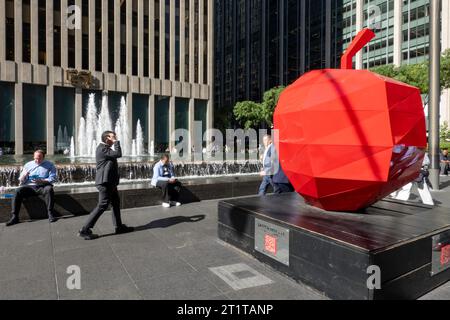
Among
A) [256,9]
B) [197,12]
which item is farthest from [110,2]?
[256,9]

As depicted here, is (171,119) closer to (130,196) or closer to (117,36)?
(117,36)

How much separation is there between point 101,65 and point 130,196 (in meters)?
27.4

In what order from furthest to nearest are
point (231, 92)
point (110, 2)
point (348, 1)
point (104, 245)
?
1. point (231, 92)
2. point (348, 1)
3. point (110, 2)
4. point (104, 245)

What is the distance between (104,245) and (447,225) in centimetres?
527

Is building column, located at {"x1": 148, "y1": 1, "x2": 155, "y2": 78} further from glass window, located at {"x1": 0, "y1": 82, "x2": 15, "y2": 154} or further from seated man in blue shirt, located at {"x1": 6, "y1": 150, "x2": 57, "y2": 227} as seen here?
seated man in blue shirt, located at {"x1": 6, "y1": 150, "x2": 57, "y2": 227}

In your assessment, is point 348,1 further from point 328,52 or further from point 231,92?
point 231,92

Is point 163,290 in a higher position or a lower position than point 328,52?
lower

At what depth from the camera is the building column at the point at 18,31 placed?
27.5 m

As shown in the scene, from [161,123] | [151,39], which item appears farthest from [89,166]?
[151,39]

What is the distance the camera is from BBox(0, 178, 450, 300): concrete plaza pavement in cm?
372

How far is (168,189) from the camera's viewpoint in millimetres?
9008

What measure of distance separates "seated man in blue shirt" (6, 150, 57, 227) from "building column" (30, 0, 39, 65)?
86.1ft

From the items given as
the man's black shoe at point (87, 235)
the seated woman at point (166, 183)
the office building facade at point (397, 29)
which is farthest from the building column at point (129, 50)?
the office building facade at point (397, 29)

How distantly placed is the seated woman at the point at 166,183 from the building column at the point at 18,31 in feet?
85.9
